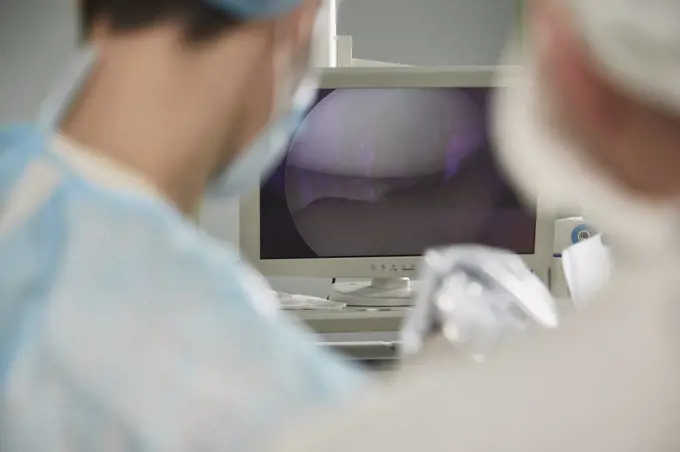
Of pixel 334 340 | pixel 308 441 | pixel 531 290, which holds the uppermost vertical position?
pixel 308 441

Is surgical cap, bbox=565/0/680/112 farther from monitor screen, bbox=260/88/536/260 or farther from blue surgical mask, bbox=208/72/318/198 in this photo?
monitor screen, bbox=260/88/536/260

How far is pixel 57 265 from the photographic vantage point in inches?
17.1

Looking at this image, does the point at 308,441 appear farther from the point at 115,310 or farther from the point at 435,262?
the point at 435,262

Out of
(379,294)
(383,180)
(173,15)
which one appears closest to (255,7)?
(173,15)

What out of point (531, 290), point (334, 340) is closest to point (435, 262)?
point (531, 290)

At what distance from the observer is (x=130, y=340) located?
406mm

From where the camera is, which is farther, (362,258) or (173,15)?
(362,258)

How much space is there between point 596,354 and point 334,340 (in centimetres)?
83

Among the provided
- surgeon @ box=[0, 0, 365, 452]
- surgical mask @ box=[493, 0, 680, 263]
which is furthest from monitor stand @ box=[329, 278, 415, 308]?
surgical mask @ box=[493, 0, 680, 263]

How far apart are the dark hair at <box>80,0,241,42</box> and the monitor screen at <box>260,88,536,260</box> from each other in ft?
2.28

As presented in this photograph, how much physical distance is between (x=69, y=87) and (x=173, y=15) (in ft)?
0.33

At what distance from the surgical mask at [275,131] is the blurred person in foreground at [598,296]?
29 cm

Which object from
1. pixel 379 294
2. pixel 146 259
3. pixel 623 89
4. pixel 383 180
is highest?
pixel 623 89

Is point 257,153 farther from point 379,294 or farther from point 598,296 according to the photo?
point 379,294
